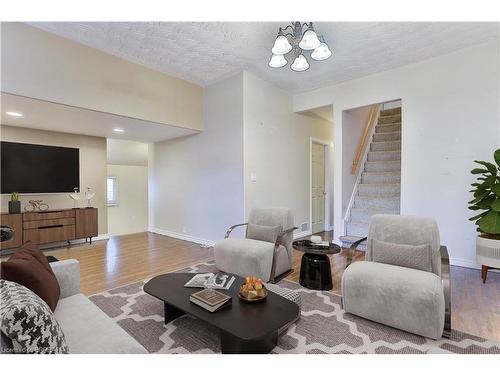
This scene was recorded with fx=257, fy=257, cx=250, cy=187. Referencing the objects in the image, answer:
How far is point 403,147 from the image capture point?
13.1 ft

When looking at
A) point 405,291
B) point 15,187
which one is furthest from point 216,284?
point 15,187

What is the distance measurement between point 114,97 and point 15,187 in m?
2.34

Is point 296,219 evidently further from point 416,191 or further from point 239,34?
point 239,34

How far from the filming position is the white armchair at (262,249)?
9.50 ft

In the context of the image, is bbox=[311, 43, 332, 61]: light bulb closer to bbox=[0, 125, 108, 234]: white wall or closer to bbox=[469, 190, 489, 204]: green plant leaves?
bbox=[469, 190, 489, 204]: green plant leaves

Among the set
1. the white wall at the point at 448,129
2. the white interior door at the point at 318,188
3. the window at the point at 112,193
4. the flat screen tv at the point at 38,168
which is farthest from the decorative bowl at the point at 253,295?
the window at the point at 112,193

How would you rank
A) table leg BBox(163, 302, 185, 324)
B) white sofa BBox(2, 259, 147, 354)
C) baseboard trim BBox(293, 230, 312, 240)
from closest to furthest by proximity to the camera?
white sofa BBox(2, 259, 147, 354), table leg BBox(163, 302, 185, 324), baseboard trim BBox(293, 230, 312, 240)

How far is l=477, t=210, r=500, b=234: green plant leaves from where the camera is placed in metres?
2.77

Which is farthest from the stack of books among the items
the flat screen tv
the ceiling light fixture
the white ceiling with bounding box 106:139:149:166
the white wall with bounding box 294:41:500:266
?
the white ceiling with bounding box 106:139:149:166

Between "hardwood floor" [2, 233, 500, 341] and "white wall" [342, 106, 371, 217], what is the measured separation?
119 cm

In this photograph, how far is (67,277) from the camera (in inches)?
72.7

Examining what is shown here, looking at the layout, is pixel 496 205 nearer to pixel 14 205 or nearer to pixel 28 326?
pixel 28 326

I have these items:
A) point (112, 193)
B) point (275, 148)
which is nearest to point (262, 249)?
point (275, 148)

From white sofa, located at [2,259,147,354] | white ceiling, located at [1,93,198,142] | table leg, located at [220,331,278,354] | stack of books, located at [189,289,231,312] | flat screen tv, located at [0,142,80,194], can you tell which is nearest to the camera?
white sofa, located at [2,259,147,354]
